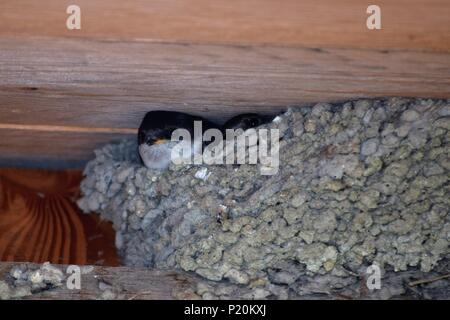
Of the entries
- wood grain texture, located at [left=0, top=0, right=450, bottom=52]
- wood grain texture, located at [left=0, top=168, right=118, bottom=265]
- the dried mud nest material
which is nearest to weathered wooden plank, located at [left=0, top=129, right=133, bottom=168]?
wood grain texture, located at [left=0, top=168, right=118, bottom=265]

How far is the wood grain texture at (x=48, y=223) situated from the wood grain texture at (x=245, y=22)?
1029mm

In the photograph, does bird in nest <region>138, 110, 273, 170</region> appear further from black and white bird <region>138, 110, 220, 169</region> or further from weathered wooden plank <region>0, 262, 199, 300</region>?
weathered wooden plank <region>0, 262, 199, 300</region>

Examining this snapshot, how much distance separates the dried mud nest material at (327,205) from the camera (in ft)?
10.0

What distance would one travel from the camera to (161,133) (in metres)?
3.59

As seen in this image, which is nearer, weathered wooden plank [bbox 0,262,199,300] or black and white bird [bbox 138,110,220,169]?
weathered wooden plank [bbox 0,262,199,300]

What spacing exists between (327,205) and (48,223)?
1122mm

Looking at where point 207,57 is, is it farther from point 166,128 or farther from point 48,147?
point 48,147

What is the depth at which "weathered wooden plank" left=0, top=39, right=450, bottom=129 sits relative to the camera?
8.82 feet

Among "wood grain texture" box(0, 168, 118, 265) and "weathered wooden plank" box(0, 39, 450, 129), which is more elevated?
"weathered wooden plank" box(0, 39, 450, 129)

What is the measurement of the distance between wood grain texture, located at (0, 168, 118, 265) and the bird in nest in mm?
361

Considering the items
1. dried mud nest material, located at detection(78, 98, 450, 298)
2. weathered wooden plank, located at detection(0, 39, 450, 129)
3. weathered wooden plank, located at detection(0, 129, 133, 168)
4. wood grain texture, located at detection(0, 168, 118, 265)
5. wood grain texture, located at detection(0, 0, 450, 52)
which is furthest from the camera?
weathered wooden plank, located at detection(0, 129, 133, 168)

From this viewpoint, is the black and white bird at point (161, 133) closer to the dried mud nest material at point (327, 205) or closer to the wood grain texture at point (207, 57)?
the wood grain texture at point (207, 57)

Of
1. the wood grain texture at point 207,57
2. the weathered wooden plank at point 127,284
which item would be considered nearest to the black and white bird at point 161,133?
the wood grain texture at point 207,57
